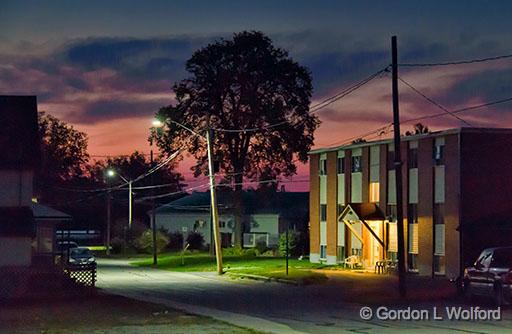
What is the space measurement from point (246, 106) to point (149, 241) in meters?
19.3

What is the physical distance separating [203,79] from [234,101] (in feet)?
10.0

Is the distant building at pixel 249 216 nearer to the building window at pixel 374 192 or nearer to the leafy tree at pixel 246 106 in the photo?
the leafy tree at pixel 246 106

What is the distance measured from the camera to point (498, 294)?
29.2 metres

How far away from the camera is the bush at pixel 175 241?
99812 mm

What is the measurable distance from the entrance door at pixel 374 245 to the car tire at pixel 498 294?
25.1 metres

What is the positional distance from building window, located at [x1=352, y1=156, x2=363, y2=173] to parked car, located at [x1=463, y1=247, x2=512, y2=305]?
26.3 metres

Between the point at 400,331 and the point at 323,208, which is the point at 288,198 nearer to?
the point at 323,208

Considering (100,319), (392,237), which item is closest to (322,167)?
(392,237)

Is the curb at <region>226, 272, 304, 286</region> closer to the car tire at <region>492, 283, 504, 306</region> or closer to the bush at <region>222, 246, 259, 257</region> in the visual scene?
the car tire at <region>492, 283, 504, 306</region>

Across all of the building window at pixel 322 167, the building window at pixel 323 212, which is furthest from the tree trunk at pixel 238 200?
the building window at pixel 323 212

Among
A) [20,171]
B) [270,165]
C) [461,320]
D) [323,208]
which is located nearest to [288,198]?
[270,165]

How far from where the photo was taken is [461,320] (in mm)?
25281

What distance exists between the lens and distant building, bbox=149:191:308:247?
96.0m

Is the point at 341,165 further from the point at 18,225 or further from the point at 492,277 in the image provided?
the point at 492,277
